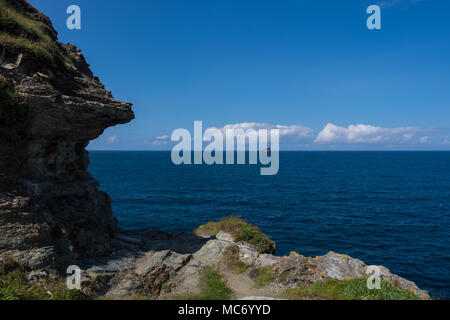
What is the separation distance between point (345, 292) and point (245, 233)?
12423 mm

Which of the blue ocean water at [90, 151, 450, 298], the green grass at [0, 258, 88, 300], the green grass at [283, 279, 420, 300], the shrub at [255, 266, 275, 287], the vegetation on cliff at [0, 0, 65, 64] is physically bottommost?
the blue ocean water at [90, 151, 450, 298]

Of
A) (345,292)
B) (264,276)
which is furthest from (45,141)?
(345,292)

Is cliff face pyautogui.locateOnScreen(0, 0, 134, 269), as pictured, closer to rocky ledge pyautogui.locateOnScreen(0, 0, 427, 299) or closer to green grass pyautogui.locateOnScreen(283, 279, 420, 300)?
rocky ledge pyautogui.locateOnScreen(0, 0, 427, 299)

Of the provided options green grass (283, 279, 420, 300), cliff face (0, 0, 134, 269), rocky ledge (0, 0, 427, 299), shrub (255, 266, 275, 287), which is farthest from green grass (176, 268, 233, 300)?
cliff face (0, 0, 134, 269)

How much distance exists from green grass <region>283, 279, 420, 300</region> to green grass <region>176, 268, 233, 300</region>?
366cm

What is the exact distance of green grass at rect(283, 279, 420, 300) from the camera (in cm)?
1396

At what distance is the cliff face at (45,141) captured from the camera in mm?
15078

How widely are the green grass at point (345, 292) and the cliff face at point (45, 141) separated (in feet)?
46.8

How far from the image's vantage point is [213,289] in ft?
54.0

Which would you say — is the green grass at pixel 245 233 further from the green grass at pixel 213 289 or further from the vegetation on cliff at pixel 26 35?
the vegetation on cliff at pixel 26 35

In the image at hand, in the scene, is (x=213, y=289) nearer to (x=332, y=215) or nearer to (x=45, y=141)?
(x=45, y=141)

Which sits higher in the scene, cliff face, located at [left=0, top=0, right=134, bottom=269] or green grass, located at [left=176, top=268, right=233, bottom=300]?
cliff face, located at [left=0, top=0, right=134, bottom=269]

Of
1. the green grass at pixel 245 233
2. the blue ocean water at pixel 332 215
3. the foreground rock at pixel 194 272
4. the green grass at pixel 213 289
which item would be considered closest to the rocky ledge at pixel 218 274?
the foreground rock at pixel 194 272
